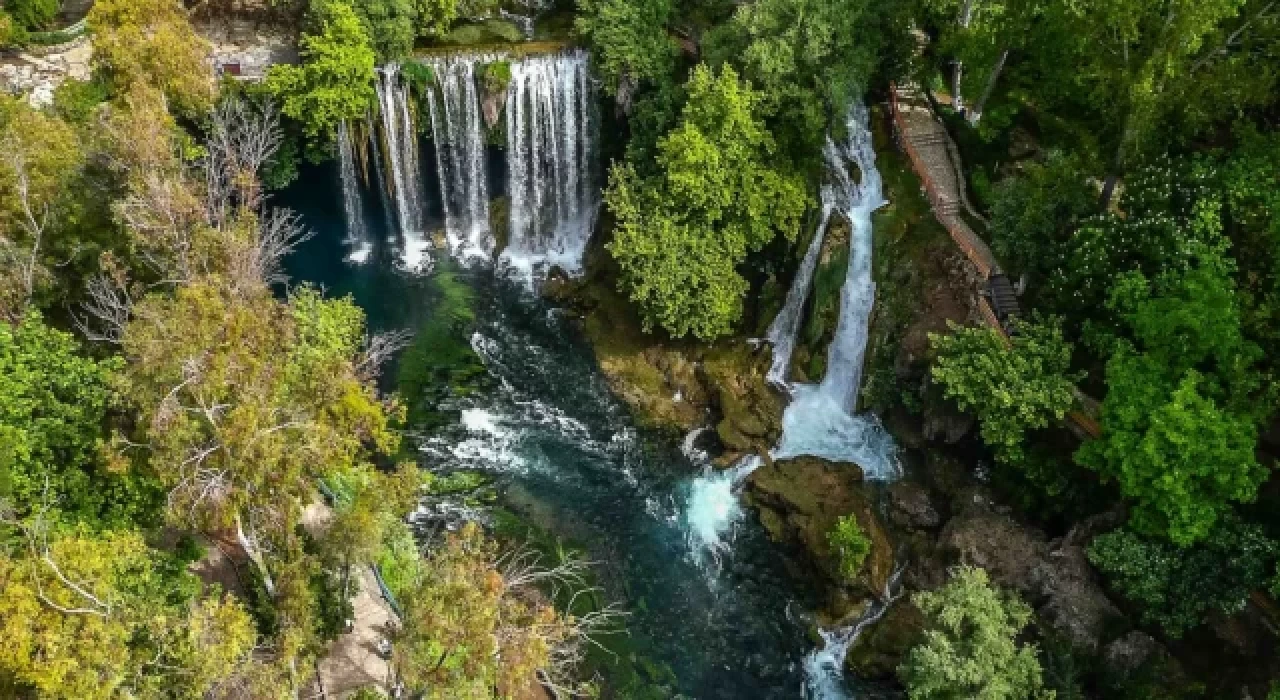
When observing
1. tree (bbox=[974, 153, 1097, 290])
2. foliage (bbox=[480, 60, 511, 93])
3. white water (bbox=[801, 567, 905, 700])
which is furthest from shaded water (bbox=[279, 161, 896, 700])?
tree (bbox=[974, 153, 1097, 290])

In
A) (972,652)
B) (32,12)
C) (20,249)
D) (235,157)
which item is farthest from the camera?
(32,12)

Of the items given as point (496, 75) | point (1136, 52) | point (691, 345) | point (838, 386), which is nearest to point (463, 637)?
point (691, 345)

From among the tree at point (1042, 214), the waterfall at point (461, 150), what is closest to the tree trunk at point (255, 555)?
the waterfall at point (461, 150)

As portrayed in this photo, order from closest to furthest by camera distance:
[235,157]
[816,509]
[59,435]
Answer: [59,435], [235,157], [816,509]

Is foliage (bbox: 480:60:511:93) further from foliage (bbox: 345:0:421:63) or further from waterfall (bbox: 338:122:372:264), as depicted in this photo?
waterfall (bbox: 338:122:372:264)

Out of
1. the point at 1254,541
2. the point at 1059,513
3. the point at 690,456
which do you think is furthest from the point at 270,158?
→ the point at 1254,541

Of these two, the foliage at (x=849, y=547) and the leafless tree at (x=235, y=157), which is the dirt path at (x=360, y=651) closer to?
the leafless tree at (x=235, y=157)

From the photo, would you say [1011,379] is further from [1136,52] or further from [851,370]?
[1136,52]

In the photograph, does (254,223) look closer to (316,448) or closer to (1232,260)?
(316,448)

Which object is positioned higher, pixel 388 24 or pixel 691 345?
pixel 388 24
